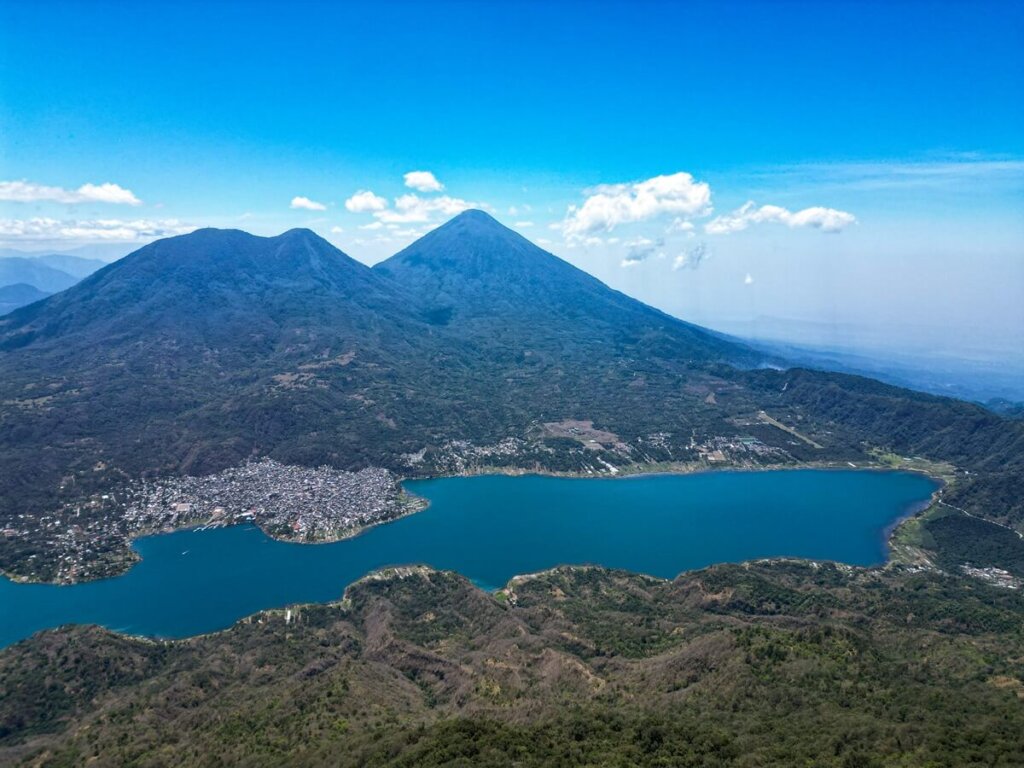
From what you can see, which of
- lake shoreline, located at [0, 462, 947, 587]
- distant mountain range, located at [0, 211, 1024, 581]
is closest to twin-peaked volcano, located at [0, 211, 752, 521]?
distant mountain range, located at [0, 211, 1024, 581]

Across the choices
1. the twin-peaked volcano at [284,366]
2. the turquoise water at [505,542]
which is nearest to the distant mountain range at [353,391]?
the twin-peaked volcano at [284,366]

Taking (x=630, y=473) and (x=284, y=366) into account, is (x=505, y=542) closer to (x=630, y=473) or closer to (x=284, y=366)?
(x=630, y=473)

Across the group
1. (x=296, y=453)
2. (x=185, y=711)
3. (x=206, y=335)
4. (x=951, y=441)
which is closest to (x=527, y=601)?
(x=185, y=711)

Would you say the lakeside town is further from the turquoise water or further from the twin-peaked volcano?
the twin-peaked volcano

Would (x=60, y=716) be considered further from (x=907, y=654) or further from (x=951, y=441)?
(x=951, y=441)


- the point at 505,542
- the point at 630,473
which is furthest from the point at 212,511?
the point at 630,473
